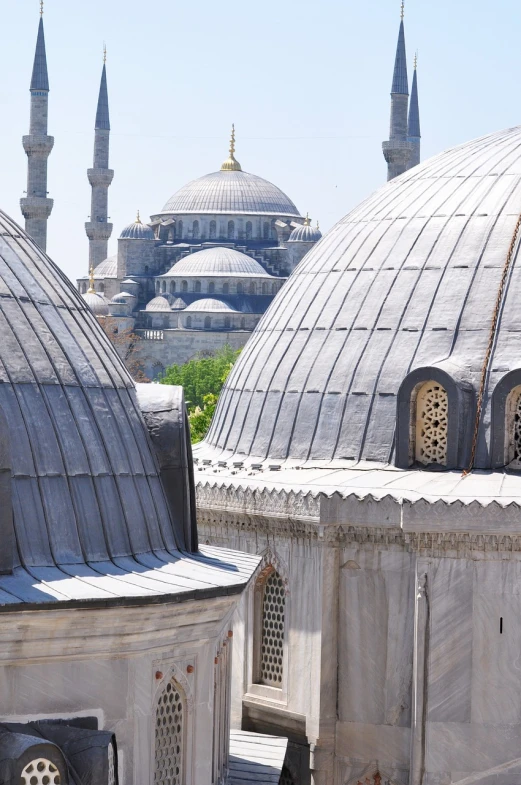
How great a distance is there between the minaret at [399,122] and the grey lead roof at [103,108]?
20.0m

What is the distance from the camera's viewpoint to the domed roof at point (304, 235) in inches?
3391

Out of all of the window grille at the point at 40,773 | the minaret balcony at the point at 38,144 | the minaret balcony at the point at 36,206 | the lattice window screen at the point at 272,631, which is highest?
the minaret balcony at the point at 38,144

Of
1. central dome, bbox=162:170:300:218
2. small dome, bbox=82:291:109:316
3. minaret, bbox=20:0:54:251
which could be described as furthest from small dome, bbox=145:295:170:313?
minaret, bbox=20:0:54:251

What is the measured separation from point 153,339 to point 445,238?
69.6 meters

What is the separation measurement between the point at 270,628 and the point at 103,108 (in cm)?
7341

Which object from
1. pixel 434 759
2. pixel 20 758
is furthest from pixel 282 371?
pixel 20 758

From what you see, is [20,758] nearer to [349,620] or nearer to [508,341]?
[349,620]

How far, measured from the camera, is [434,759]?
12305 millimetres

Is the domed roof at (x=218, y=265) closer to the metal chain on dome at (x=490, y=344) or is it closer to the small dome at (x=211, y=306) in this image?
the small dome at (x=211, y=306)

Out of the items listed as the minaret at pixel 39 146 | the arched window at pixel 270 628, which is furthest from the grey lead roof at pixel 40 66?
the arched window at pixel 270 628

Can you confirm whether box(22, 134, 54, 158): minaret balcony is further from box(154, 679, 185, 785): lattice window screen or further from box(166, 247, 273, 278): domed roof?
box(154, 679, 185, 785): lattice window screen

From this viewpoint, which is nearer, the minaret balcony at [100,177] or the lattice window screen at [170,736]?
the lattice window screen at [170,736]

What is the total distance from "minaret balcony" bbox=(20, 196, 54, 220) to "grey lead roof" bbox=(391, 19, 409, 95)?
15552mm

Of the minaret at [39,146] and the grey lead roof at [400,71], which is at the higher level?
the grey lead roof at [400,71]
